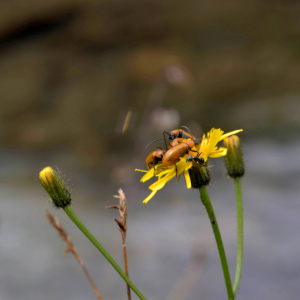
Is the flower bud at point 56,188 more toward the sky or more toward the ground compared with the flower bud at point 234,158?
more toward the ground

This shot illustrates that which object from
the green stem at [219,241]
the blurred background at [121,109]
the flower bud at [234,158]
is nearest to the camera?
the green stem at [219,241]

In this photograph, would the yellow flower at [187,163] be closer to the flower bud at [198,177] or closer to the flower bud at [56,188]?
the flower bud at [198,177]

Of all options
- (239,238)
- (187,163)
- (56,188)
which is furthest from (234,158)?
(56,188)

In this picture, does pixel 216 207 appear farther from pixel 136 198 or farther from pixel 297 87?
pixel 297 87

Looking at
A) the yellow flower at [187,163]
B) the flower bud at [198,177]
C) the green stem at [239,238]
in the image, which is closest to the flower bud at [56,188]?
the yellow flower at [187,163]

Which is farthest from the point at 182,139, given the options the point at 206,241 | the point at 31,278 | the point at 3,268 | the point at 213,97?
the point at 213,97

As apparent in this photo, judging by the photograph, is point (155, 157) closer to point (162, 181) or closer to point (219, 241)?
point (162, 181)
